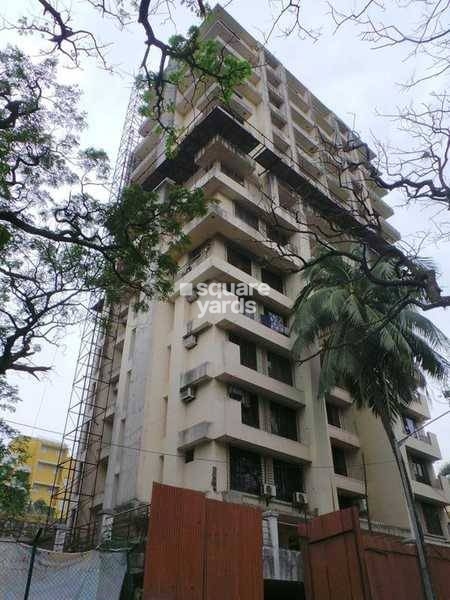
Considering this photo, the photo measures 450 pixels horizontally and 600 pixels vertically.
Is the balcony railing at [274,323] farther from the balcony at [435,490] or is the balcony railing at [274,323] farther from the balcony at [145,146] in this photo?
the balcony at [145,146]

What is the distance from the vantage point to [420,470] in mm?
24328

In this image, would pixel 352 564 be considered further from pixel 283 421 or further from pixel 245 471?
pixel 283 421

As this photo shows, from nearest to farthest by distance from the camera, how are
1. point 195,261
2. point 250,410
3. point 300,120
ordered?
point 250,410, point 195,261, point 300,120

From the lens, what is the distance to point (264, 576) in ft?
35.8

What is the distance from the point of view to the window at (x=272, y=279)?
23.6 m

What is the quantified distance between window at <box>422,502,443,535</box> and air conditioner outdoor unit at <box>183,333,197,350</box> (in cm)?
1390

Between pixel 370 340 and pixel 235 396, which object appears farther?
pixel 235 396

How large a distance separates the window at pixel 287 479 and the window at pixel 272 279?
8.68 meters

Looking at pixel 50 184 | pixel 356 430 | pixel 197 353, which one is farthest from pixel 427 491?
pixel 50 184

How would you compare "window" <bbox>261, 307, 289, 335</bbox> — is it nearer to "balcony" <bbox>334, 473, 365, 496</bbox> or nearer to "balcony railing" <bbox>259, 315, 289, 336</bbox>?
"balcony railing" <bbox>259, 315, 289, 336</bbox>

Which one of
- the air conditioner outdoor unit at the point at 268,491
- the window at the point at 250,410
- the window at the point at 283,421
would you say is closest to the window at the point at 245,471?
the air conditioner outdoor unit at the point at 268,491

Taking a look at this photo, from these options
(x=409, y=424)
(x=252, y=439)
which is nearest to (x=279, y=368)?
(x=252, y=439)

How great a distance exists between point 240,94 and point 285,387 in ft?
62.3

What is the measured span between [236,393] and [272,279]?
24.3 feet
